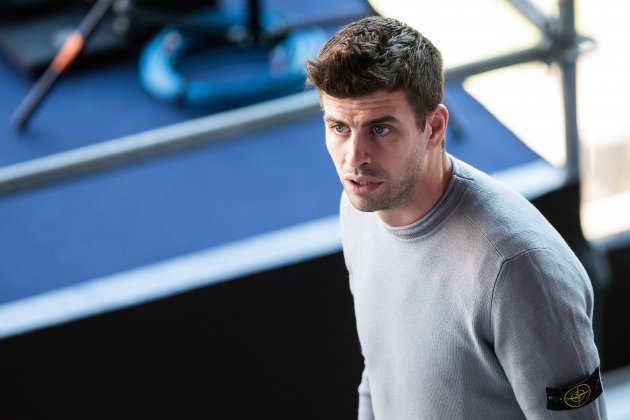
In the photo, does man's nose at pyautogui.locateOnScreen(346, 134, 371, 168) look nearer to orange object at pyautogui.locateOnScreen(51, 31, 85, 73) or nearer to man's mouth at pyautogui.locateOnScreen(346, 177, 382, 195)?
man's mouth at pyautogui.locateOnScreen(346, 177, 382, 195)

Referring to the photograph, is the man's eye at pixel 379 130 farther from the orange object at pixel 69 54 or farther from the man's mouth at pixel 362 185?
the orange object at pixel 69 54

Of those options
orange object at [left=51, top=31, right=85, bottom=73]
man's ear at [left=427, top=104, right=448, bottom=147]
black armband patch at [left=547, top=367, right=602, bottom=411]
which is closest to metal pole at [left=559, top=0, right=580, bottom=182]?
man's ear at [left=427, top=104, right=448, bottom=147]

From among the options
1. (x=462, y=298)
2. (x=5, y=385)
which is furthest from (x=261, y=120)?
(x=462, y=298)

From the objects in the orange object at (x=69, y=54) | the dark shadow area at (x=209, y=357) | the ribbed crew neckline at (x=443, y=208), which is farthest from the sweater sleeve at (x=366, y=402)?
the orange object at (x=69, y=54)

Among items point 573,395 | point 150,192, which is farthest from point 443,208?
point 150,192

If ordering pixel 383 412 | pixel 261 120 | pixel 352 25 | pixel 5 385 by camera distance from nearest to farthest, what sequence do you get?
1. pixel 352 25
2. pixel 383 412
3. pixel 5 385
4. pixel 261 120

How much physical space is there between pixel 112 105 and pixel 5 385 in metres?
1.72

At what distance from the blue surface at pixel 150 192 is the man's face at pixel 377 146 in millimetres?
1558

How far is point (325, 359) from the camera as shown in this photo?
2.55 meters

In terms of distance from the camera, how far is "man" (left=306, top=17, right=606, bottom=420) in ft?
4.49

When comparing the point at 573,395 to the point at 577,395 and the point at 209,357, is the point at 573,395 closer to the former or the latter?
the point at 577,395

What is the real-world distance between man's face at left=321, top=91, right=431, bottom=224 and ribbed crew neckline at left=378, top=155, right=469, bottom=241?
5 centimetres

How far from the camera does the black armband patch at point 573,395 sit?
4.58ft

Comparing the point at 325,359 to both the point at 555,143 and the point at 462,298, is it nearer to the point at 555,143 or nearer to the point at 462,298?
the point at 462,298
